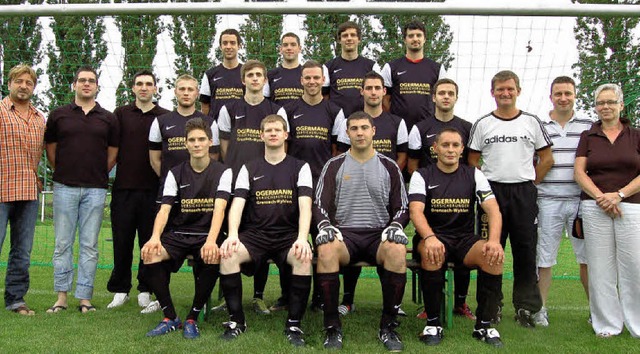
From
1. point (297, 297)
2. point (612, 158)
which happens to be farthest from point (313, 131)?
point (612, 158)

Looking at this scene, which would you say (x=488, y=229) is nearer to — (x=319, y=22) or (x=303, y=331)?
(x=303, y=331)

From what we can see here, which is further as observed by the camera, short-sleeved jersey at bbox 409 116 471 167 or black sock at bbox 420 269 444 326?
short-sleeved jersey at bbox 409 116 471 167

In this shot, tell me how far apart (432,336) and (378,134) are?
1.74 m

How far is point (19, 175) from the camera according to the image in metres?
4.70

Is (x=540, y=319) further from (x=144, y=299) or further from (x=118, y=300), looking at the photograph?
(x=118, y=300)

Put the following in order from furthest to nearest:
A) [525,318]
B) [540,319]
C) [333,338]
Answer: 1. [540,319]
2. [525,318]
3. [333,338]

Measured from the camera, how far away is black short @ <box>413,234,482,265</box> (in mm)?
4125

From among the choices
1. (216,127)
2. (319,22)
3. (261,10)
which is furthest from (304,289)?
(319,22)

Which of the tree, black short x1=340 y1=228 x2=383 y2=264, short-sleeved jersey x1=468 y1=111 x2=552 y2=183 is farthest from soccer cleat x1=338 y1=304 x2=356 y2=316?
the tree

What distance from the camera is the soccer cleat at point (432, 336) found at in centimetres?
386

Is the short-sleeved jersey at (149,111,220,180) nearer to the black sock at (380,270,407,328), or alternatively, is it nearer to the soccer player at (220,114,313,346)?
the soccer player at (220,114,313,346)

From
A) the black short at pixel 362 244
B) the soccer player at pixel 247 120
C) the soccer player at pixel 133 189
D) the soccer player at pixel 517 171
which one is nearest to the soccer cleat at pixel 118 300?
the soccer player at pixel 133 189

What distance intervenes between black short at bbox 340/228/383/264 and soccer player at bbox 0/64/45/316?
274 centimetres

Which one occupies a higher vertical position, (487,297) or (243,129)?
(243,129)
